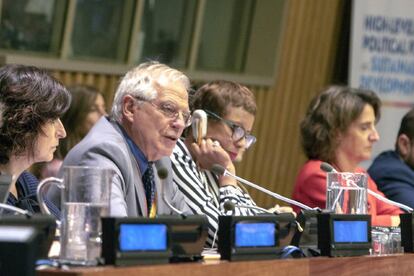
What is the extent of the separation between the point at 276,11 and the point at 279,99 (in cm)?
65

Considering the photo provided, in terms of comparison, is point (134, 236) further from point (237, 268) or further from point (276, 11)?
point (276, 11)

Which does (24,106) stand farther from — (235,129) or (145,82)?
(235,129)

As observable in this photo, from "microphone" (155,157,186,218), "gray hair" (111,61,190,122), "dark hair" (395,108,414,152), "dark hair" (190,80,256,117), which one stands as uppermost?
"dark hair" (395,108,414,152)

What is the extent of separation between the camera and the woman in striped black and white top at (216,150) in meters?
3.93

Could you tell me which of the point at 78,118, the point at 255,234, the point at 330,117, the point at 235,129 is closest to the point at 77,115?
the point at 78,118

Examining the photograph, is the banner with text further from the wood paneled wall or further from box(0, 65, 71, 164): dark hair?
box(0, 65, 71, 164): dark hair

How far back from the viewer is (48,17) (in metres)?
6.85

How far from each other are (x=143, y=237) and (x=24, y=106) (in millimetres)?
894

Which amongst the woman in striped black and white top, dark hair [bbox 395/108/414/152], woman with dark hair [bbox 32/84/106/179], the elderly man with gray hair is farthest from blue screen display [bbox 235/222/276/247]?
dark hair [bbox 395/108/414/152]

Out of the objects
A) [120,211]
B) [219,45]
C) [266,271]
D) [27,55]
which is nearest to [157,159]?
[120,211]

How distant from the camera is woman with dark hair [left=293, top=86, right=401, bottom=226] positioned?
493 centimetres

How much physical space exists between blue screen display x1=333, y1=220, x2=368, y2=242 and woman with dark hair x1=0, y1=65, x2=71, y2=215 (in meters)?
0.84

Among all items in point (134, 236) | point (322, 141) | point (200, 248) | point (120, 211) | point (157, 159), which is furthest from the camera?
point (322, 141)

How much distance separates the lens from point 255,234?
9.23ft
